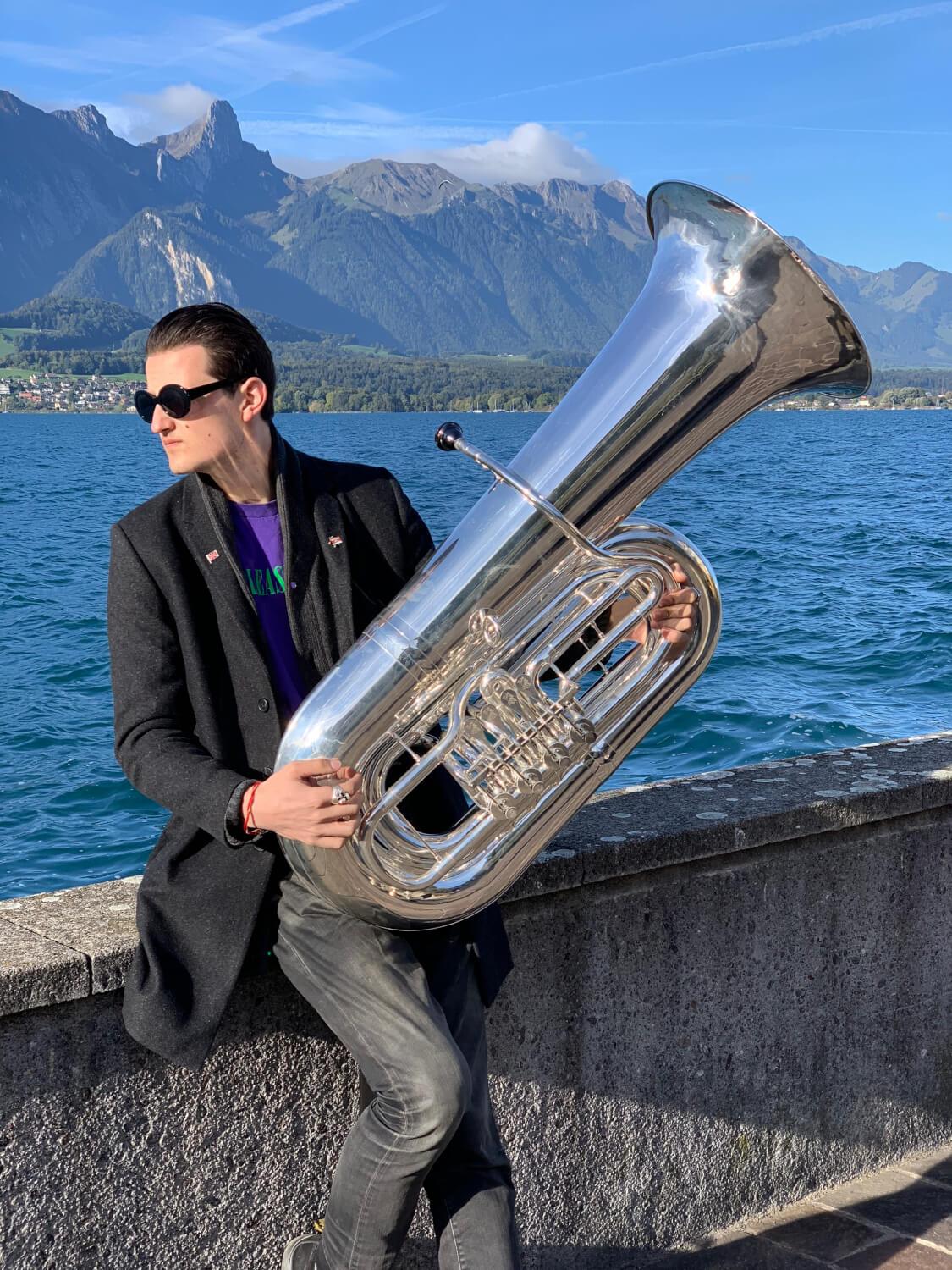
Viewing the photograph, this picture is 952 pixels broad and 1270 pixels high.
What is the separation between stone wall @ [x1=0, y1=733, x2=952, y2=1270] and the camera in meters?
2.53

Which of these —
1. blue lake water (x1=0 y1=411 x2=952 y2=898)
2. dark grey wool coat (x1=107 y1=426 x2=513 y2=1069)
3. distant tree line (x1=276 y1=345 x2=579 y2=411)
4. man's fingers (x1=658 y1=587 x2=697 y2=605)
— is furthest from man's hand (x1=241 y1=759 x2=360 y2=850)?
distant tree line (x1=276 y1=345 x2=579 y2=411)

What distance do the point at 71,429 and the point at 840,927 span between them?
137437 mm

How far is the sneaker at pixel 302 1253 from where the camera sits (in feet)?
8.58

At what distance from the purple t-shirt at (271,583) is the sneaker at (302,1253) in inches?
38.5

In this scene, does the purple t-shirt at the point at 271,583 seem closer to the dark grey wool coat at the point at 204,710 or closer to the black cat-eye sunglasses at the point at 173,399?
the dark grey wool coat at the point at 204,710

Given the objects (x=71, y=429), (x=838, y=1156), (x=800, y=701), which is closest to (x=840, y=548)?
(x=800, y=701)

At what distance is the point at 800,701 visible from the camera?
18.2 metres

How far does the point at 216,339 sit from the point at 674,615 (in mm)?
1016

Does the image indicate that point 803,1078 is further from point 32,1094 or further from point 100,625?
point 100,625

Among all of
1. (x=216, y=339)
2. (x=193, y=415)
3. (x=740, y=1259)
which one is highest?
(x=216, y=339)

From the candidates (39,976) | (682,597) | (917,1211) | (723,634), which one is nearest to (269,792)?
(39,976)

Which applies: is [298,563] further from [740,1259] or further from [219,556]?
[740,1259]

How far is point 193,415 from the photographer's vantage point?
2689mm

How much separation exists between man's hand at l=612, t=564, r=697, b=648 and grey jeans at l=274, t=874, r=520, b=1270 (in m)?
0.67
